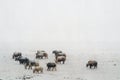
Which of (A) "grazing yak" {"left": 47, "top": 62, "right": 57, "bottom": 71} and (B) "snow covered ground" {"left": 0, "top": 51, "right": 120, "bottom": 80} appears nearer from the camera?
(B) "snow covered ground" {"left": 0, "top": 51, "right": 120, "bottom": 80}

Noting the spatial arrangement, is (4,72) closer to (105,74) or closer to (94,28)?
(105,74)

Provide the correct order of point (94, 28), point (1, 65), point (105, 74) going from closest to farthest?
point (105, 74) < point (1, 65) < point (94, 28)

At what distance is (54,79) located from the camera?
129ft

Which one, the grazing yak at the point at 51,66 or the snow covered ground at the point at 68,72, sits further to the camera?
the grazing yak at the point at 51,66

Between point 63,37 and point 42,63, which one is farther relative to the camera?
point 63,37

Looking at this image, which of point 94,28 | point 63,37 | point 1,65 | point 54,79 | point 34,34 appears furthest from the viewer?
point 94,28

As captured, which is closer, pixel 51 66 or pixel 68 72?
pixel 68 72

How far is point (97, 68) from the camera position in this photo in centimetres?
4909

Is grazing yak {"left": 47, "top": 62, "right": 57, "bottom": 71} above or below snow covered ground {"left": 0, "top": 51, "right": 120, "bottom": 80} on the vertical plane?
above

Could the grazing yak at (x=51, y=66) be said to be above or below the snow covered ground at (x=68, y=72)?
above

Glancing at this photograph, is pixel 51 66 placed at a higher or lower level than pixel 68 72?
higher

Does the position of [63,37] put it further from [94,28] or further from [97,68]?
[97,68]

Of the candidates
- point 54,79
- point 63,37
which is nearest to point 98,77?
point 54,79

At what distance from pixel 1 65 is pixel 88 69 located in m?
11.7
